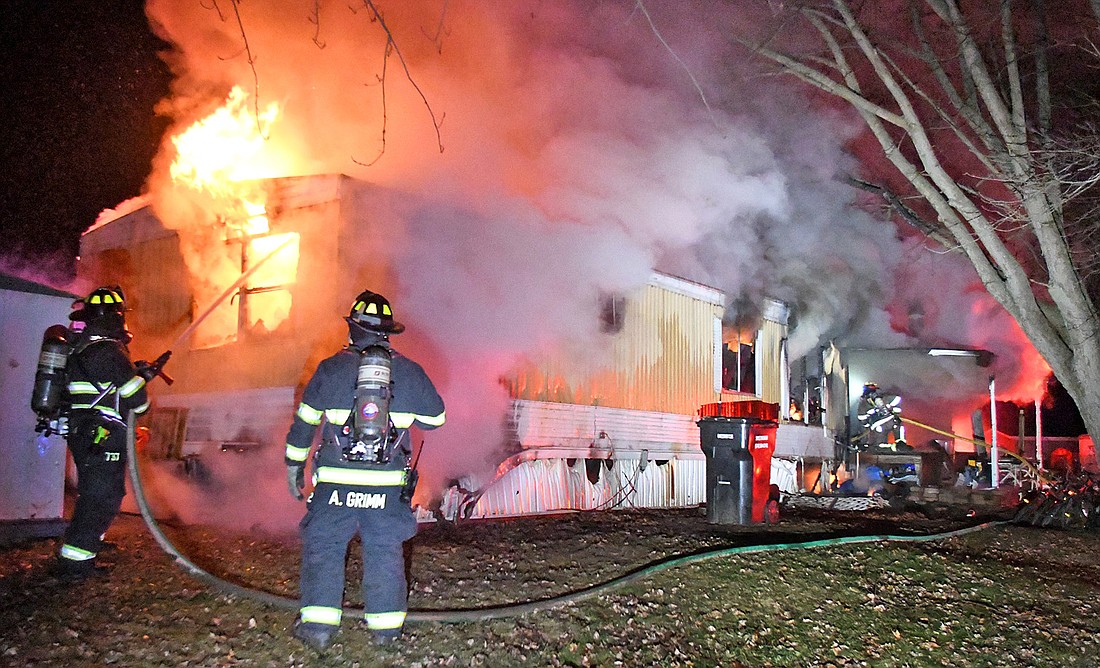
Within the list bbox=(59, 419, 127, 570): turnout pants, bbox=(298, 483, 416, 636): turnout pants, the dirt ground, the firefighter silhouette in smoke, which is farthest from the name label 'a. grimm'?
the firefighter silhouette in smoke

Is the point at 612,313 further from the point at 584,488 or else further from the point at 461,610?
→ the point at 461,610

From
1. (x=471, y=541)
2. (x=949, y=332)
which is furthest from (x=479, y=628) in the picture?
(x=949, y=332)

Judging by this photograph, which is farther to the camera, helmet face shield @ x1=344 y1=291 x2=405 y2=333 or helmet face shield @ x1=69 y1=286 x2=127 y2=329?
helmet face shield @ x1=69 y1=286 x2=127 y2=329

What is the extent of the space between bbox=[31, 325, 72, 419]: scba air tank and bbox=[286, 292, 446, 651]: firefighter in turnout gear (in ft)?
7.11

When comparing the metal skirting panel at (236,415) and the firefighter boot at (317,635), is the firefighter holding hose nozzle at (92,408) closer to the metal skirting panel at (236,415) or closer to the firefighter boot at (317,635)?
the firefighter boot at (317,635)

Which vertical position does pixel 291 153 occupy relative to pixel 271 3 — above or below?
below

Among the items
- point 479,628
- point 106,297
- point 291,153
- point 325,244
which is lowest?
point 479,628

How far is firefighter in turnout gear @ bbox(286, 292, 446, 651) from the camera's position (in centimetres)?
383

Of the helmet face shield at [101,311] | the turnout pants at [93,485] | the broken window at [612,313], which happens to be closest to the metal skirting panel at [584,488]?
the broken window at [612,313]

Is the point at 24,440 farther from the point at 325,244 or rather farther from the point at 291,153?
the point at 291,153

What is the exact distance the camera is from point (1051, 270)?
8617 mm

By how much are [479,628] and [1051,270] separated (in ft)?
25.6

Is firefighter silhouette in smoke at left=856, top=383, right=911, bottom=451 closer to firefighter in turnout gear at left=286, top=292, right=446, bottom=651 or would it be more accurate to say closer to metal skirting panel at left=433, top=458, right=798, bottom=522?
metal skirting panel at left=433, top=458, right=798, bottom=522

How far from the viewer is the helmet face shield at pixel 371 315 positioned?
4172 mm
